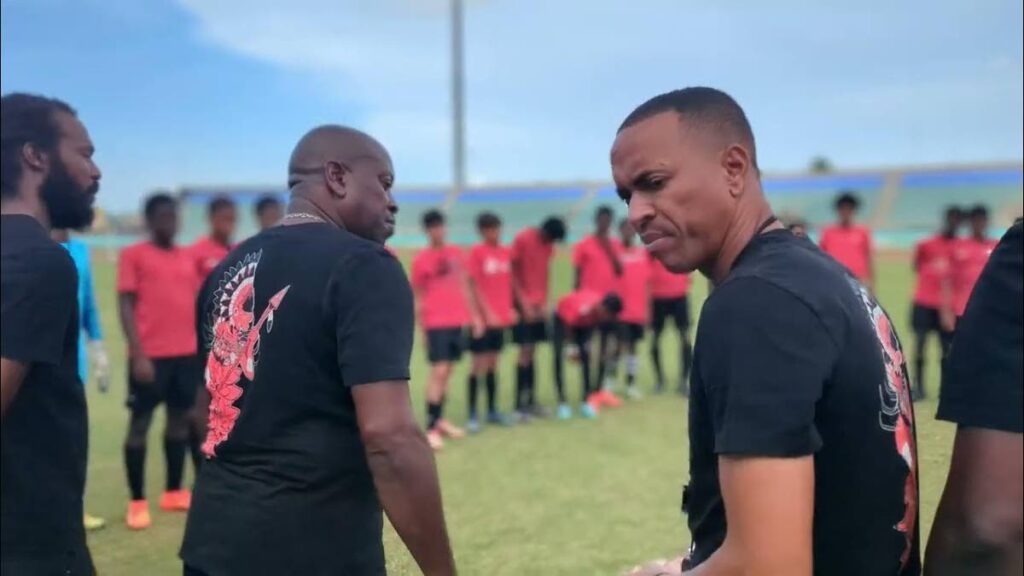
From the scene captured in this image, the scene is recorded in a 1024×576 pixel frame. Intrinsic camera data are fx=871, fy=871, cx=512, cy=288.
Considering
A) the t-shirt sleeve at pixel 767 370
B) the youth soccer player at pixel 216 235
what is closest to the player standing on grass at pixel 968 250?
the youth soccer player at pixel 216 235

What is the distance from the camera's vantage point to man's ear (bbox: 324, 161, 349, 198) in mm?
2348

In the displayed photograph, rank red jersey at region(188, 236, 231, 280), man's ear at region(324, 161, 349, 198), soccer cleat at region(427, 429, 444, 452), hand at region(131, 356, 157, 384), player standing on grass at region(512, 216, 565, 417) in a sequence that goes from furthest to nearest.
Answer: player standing on grass at region(512, 216, 565, 417) < soccer cleat at region(427, 429, 444, 452) < red jersey at region(188, 236, 231, 280) < hand at region(131, 356, 157, 384) < man's ear at region(324, 161, 349, 198)

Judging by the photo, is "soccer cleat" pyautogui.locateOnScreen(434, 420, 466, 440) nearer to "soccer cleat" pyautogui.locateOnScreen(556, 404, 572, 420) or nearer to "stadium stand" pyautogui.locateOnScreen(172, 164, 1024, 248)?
"soccer cleat" pyautogui.locateOnScreen(556, 404, 572, 420)

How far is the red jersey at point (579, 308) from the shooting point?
8.88 m

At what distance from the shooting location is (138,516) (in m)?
5.20

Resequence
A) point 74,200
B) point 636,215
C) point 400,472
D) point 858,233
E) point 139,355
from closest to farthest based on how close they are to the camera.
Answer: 1. point 636,215
2. point 400,472
3. point 74,200
4. point 139,355
5. point 858,233

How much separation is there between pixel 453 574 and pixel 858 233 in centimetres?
830

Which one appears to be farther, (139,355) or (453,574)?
(139,355)

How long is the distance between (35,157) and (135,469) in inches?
147

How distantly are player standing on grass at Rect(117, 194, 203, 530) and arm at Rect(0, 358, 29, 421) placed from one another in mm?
3774

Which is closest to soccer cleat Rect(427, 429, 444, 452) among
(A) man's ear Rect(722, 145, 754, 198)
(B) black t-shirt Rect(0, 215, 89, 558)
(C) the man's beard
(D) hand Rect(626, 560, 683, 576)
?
(B) black t-shirt Rect(0, 215, 89, 558)

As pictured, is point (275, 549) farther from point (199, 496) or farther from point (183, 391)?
point (183, 391)

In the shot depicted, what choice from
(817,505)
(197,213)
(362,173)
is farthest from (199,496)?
(197,213)

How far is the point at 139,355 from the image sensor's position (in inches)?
217
